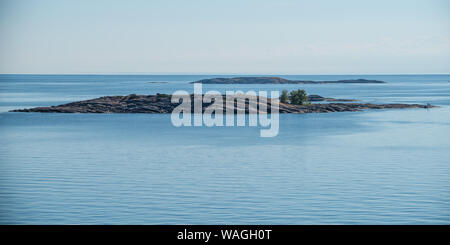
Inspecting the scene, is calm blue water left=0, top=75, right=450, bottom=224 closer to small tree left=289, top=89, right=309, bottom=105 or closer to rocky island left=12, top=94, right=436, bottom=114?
rocky island left=12, top=94, right=436, bottom=114

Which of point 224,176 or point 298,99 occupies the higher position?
point 298,99

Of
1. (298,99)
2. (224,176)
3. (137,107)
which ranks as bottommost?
(224,176)

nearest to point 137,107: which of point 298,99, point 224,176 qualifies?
point 298,99

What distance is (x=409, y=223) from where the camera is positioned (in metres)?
13.2

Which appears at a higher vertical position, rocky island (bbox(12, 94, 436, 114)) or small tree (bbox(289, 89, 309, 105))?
small tree (bbox(289, 89, 309, 105))

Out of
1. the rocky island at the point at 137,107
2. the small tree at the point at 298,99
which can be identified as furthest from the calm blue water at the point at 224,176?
the small tree at the point at 298,99

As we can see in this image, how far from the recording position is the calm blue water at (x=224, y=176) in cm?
1409

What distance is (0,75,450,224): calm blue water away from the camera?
1409 centimetres

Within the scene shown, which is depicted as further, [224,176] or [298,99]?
[298,99]

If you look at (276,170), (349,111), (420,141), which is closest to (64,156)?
(276,170)

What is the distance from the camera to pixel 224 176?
1917cm

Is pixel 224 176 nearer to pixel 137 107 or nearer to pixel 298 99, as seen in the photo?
pixel 137 107

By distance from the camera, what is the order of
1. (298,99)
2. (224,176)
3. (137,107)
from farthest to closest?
(298,99) < (137,107) < (224,176)

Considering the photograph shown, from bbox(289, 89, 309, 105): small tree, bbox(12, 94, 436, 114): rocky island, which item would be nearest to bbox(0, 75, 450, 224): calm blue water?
bbox(12, 94, 436, 114): rocky island
